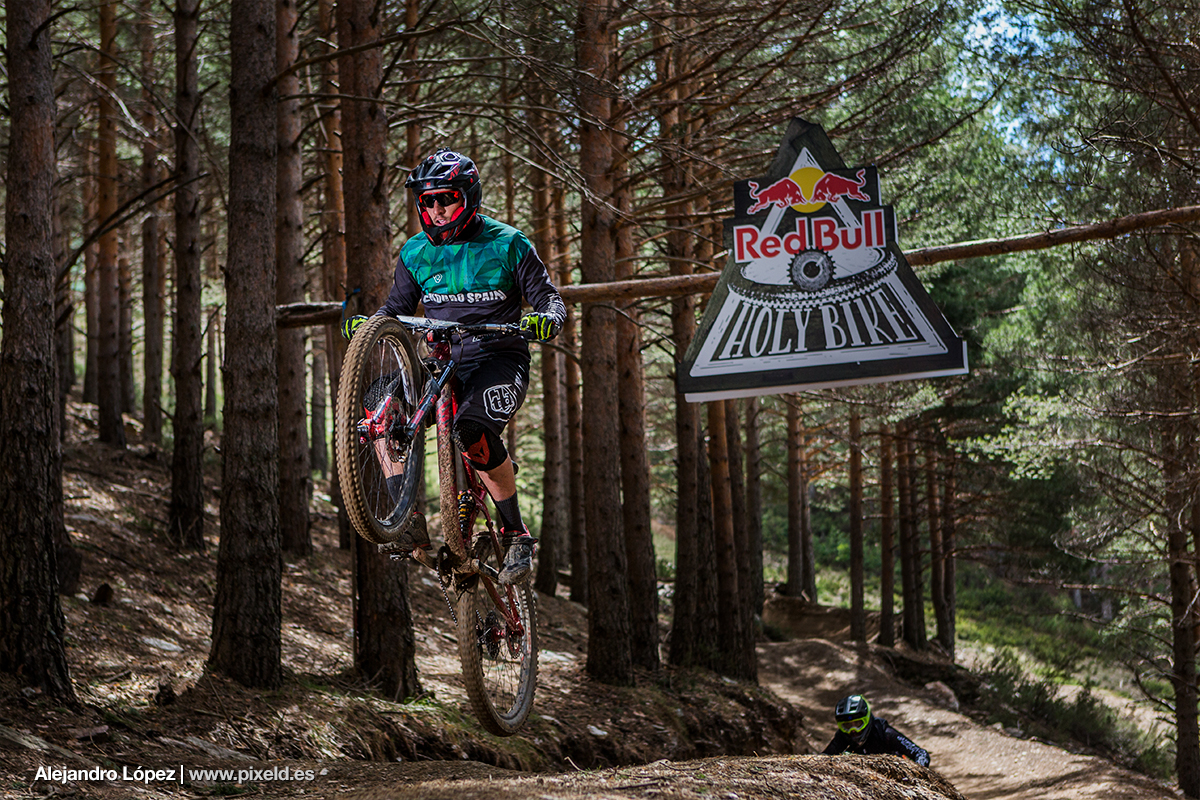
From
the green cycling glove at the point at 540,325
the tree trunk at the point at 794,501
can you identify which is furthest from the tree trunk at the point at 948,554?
the green cycling glove at the point at 540,325

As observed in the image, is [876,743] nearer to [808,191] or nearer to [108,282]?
[808,191]

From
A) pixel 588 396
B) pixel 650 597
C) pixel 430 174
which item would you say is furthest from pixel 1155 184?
pixel 430 174

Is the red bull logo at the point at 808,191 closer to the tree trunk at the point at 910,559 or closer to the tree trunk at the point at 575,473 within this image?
the tree trunk at the point at 575,473

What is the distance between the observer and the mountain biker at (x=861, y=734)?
919 cm

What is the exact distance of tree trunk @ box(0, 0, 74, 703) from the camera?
5.71 metres

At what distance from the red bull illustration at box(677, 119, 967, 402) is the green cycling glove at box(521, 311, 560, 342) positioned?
174cm

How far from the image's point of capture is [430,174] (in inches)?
187

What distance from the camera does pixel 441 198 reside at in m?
4.83

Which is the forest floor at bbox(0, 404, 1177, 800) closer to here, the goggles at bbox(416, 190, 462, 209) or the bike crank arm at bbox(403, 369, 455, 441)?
the bike crank arm at bbox(403, 369, 455, 441)

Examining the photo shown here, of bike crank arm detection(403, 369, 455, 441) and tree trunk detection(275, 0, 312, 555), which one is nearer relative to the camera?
bike crank arm detection(403, 369, 455, 441)

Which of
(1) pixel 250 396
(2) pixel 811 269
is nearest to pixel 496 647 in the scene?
(1) pixel 250 396

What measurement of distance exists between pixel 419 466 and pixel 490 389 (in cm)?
51

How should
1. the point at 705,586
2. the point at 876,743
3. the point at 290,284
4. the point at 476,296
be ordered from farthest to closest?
the point at 705,586
the point at 290,284
the point at 876,743
the point at 476,296

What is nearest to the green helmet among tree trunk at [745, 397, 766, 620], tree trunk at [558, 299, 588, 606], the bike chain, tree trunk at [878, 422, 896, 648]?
the bike chain
